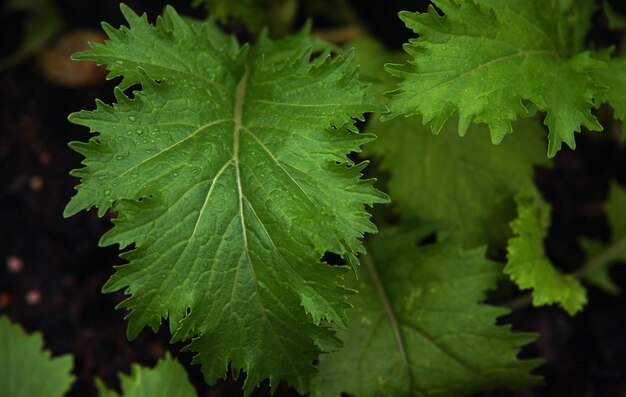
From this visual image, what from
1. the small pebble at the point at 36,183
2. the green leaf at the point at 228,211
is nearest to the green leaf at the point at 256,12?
the green leaf at the point at 228,211

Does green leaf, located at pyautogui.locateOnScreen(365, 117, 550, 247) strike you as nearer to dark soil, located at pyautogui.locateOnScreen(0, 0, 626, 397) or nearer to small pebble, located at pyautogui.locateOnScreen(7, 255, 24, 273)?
dark soil, located at pyautogui.locateOnScreen(0, 0, 626, 397)

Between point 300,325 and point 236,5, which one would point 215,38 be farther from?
point 300,325

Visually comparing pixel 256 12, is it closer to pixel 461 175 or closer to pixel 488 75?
pixel 461 175

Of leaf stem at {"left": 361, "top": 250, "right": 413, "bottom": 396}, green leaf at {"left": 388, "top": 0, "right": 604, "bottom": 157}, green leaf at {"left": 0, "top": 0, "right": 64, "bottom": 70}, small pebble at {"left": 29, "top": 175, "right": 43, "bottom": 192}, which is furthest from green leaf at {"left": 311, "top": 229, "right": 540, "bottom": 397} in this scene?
green leaf at {"left": 0, "top": 0, "right": 64, "bottom": 70}

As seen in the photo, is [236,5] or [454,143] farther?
[236,5]

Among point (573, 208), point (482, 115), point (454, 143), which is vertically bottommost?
point (573, 208)

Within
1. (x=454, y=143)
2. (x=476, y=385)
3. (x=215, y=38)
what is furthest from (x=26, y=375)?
(x=454, y=143)
